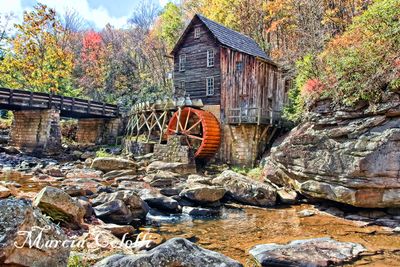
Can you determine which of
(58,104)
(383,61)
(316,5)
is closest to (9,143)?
(58,104)

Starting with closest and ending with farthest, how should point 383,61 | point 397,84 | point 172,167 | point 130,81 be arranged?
point 397,84 → point 383,61 → point 172,167 → point 130,81

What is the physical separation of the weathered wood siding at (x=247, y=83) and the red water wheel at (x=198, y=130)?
1354 mm

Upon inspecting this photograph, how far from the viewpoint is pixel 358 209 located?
819cm

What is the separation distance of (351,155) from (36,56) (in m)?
25.2

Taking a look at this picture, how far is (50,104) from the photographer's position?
20828mm

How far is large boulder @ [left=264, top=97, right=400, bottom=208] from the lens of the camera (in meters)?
7.29

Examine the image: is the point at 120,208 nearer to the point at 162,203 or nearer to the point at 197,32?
the point at 162,203

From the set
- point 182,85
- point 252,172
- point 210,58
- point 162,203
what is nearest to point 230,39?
point 210,58

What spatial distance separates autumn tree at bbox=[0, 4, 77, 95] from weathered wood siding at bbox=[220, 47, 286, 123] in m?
14.7

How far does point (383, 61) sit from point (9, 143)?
23.4 metres

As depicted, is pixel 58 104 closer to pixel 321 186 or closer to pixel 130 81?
pixel 130 81

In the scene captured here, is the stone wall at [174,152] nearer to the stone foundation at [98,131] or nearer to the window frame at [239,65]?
the window frame at [239,65]

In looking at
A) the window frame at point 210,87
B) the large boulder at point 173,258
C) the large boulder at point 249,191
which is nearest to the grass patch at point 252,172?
the large boulder at point 249,191

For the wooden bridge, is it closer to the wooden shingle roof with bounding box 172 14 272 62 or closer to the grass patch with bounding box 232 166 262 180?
the wooden shingle roof with bounding box 172 14 272 62
